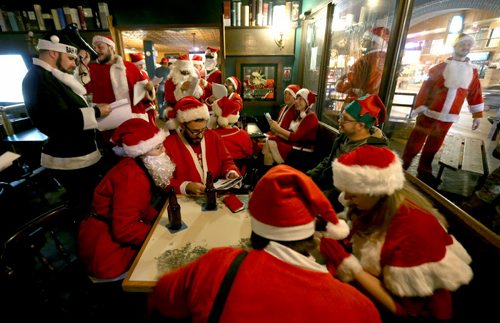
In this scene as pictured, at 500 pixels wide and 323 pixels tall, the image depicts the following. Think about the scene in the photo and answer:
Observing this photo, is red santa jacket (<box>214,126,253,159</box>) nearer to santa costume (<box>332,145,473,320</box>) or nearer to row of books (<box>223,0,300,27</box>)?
santa costume (<box>332,145,473,320</box>)

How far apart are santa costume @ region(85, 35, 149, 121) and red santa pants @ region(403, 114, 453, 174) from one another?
340 cm

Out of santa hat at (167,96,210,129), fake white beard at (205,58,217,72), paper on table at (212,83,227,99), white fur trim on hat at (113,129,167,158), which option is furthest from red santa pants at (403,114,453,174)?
fake white beard at (205,58,217,72)

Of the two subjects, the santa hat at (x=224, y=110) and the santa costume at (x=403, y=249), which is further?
the santa hat at (x=224, y=110)

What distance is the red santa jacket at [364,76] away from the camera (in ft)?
7.73

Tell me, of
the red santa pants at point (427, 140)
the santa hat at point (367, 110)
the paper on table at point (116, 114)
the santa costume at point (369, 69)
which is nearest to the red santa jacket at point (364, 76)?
the santa costume at point (369, 69)

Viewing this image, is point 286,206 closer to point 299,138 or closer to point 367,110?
point 367,110

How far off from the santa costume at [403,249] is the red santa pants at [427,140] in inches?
71.5

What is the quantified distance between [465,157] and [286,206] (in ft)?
8.12

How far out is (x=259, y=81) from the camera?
16.5 ft

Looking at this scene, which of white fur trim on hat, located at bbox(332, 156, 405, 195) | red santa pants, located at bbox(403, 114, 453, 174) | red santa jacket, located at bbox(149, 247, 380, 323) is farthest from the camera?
red santa pants, located at bbox(403, 114, 453, 174)

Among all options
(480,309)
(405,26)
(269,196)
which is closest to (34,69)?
(269,196)

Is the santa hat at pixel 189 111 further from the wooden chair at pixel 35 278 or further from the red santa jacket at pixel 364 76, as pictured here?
the red santa jacket at pixel 364 76

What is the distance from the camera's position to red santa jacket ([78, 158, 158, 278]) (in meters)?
1.31

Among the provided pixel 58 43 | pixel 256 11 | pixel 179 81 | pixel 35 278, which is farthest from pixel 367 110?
pixel 256 11
